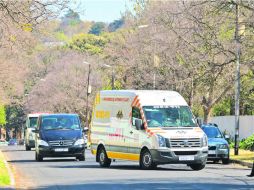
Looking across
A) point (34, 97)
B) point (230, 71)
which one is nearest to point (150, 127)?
point (230, 71)

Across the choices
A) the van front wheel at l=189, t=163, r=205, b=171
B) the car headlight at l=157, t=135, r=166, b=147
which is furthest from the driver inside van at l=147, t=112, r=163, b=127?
the van front wheel at l=189, t=163, r=205, b=171

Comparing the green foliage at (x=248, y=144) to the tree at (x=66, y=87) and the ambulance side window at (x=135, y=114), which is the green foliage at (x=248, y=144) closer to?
the ambulance side window at (x=135, y=114)

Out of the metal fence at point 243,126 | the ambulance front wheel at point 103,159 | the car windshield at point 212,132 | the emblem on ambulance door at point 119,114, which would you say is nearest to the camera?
the emblem on ambulance door at point 119,114

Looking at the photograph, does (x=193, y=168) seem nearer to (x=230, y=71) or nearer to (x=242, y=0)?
(x=242, y=0)

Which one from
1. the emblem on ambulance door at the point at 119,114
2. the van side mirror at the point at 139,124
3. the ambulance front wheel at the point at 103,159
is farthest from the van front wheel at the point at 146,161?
the ambulance front wheel at the point at 103,159

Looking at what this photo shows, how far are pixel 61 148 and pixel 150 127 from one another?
29.2 ft

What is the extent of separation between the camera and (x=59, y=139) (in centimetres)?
3819

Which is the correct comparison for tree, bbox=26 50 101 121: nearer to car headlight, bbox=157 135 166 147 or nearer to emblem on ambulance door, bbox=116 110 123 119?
emblem on ambulance door, bbox=116 110 123 119

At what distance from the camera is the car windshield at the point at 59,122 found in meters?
39.0

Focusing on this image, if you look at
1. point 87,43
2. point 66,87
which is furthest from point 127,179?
point 87,43

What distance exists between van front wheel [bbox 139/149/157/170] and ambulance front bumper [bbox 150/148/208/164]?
0.68 feet

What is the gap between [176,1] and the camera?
59031 millimetres

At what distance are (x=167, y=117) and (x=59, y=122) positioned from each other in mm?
9974

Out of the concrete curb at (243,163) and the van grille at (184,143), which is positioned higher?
the van grille at (184,143)
